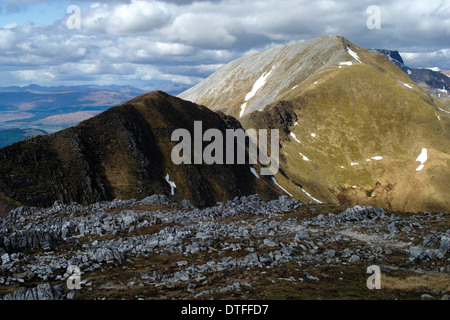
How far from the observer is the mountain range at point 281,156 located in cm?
7744

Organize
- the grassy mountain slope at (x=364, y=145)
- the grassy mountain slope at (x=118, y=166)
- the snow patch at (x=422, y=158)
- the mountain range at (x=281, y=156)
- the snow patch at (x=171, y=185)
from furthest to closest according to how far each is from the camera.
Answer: the snow patch at (x=422, y=158), the grassy mountain slope at (x=364, y=145), the snow patch at (x=171, y=185), the mountain range at (x=281, y=156), the grassy mountain slope at (x=118, y=166)

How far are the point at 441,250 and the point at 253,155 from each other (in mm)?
113504

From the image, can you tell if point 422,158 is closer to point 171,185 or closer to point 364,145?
point 364,145

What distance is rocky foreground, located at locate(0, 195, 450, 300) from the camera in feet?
74.1

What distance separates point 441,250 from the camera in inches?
1179

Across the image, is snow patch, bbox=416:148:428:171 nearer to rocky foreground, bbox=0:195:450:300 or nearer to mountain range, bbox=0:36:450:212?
mountain range, bbox=0:36:450:212

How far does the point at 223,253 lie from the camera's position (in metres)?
31.2

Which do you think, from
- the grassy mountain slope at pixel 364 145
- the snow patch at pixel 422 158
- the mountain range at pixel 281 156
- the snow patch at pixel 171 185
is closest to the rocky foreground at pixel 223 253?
the mountain range at pixel 281 156

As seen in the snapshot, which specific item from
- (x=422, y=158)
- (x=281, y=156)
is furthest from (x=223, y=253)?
(x=422, y=158)

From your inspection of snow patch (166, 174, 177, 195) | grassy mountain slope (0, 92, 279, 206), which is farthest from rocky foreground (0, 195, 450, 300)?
snow patch (166, 174, 177, 195)

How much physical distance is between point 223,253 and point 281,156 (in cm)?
13139

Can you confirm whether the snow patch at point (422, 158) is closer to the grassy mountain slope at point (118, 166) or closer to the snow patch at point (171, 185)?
the grassy mountain slope at point (118, 166)

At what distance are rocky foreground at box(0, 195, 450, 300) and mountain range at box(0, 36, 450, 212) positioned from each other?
30.9 m

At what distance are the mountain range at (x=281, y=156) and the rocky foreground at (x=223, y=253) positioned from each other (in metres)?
30.9
